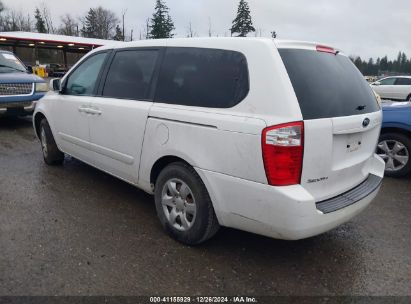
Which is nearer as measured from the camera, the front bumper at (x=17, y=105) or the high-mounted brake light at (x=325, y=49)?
the high-mounted brake light at (x=325, y=49)

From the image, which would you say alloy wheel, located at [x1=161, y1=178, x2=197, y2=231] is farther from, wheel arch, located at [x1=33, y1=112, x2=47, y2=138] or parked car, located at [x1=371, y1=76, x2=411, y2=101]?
parked car, located at [x1=371, y1=76, x2=411, y2=101]

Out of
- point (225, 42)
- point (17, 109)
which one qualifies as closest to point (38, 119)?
point (17, 109)

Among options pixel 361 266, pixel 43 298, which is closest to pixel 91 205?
pixel 43 298

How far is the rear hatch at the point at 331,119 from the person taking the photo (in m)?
2.54

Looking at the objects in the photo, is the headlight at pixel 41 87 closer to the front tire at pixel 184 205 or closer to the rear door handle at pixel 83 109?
the rear door handle at pixel 83 109

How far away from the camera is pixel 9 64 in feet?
29.3

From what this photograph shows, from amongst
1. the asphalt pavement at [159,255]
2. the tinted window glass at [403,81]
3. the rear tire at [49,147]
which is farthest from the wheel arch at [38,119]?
the tinted window glass at [403,81]

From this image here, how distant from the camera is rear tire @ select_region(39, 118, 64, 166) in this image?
5.17 meters

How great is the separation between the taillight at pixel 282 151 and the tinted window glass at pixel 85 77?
2.54 metres

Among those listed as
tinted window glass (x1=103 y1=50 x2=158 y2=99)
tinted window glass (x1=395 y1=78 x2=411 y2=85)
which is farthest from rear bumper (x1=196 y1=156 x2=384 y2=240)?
tinted window glass (x1=395 y1=78 x2=411 y2=85)

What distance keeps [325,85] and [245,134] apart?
0.80m

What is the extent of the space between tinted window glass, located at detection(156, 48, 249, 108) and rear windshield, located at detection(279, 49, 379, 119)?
1.25ft

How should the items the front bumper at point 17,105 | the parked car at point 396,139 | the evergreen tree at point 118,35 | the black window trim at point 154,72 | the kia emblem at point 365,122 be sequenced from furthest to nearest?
1. the evergreen tree at point 118,35
2. the front bumper at point 17,105
3. the parked car at point 396,139
4. the black window trim at point 154,72
5. the kia emblem at point 365,122

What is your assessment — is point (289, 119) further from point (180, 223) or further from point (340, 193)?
point (180, 223)
